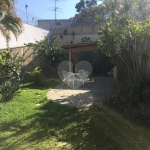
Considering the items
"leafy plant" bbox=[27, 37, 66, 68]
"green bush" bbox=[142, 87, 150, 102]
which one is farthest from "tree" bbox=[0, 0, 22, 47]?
"leafy plant" bbox=[27, 37, 66, 68]

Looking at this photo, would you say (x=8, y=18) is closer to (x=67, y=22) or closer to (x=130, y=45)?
(x=130, y=45)

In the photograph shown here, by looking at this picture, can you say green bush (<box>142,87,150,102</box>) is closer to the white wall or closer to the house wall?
the white wall

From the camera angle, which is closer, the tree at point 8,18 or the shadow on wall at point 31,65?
the tree at point 8,18

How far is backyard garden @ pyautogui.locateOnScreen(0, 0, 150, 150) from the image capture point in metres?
5.57

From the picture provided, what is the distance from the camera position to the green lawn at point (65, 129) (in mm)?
5343

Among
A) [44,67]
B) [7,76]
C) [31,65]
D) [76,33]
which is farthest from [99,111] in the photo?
[76,33]

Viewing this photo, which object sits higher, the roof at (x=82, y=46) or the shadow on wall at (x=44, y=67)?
the roof at (x=82, y=46)

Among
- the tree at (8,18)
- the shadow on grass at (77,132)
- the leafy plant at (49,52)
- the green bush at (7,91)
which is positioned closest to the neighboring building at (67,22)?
the leafy plant at (49,52)

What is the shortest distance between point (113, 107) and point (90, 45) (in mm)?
7307

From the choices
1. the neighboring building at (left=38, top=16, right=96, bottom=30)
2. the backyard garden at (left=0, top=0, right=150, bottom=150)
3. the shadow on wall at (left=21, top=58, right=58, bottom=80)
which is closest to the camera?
the backyard garden at (left=0, top=0, right=150, bottom=150)

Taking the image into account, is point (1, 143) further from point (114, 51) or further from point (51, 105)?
point (114, 51)

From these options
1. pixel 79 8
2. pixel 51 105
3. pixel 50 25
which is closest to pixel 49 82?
pixel 51 105

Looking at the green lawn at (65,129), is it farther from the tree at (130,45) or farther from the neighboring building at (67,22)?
the neighboring building at (67,22)

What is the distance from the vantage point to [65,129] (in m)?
6.45
